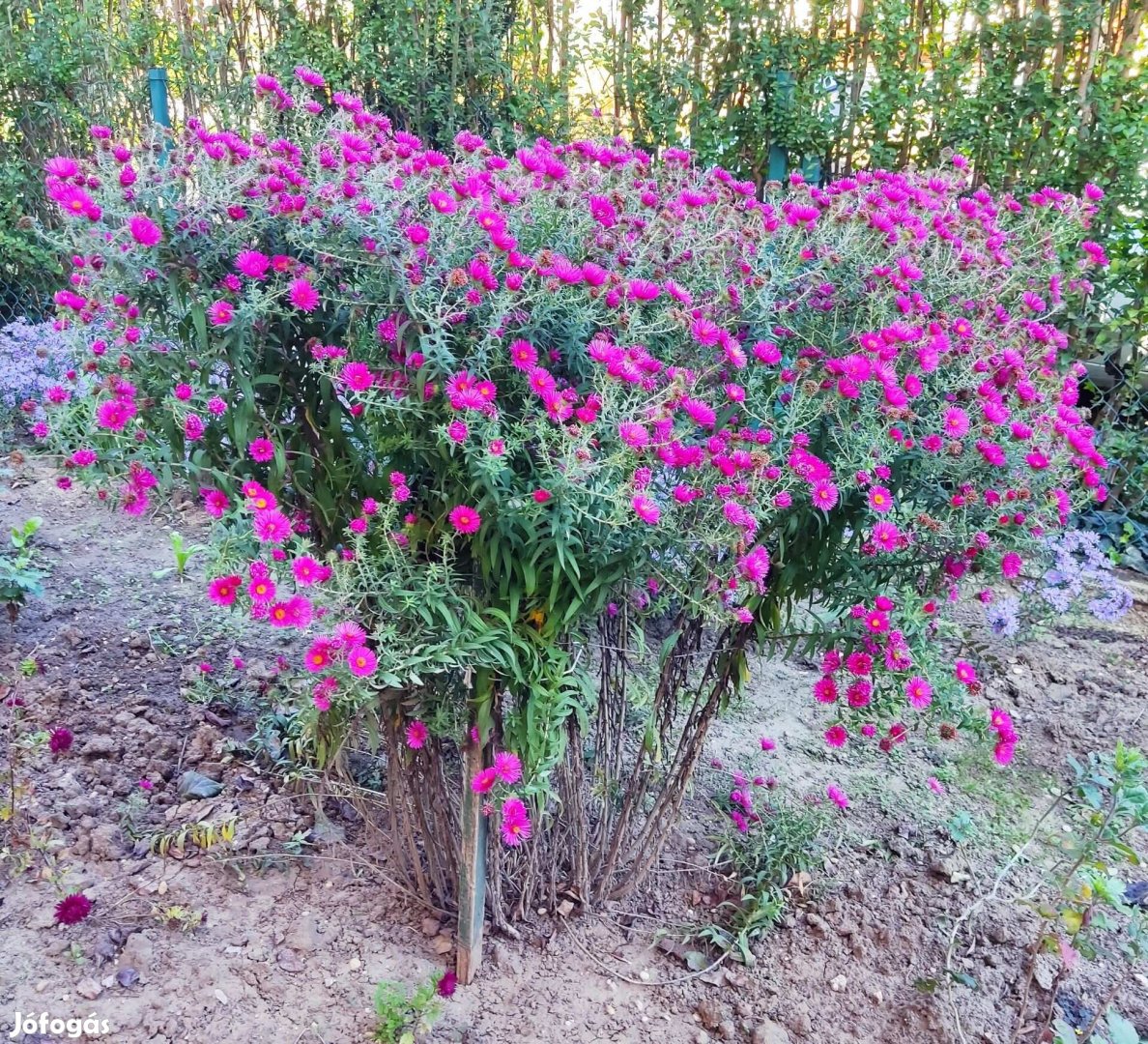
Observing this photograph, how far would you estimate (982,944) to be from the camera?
1.98m

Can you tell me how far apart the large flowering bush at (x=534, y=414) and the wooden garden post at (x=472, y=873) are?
0.07 feet

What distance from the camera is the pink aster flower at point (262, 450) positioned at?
1.35 m

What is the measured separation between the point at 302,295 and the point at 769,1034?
162 centimetres

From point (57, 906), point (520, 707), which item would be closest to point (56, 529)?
point (57, 906)

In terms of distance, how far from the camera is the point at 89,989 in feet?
5.51

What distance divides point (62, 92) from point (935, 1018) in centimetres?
615

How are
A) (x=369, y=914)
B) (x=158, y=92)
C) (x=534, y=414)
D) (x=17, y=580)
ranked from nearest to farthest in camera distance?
(x=534, y=414) → (x=369, y=914) → (x=17, y=580) → (x=158, y=92)

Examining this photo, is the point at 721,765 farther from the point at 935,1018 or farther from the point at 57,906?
the point at 57,906

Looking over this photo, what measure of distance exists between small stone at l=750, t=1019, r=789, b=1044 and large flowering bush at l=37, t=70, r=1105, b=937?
62cm

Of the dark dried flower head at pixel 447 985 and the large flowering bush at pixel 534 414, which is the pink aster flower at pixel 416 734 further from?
the dark dried flower head at pixel 447 985

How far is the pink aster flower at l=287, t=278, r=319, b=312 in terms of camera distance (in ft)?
4.04

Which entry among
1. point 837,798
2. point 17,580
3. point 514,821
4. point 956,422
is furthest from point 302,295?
point 17,580

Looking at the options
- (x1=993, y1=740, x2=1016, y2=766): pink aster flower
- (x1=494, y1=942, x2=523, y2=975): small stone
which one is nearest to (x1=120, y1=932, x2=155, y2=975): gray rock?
(x1=494, y1=942, x2=523, y2=975): small stone

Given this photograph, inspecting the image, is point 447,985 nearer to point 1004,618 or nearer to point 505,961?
point 505,961
